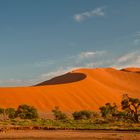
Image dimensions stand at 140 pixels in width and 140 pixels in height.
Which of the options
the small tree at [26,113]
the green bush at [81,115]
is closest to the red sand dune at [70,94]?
the small tree at [26,113]

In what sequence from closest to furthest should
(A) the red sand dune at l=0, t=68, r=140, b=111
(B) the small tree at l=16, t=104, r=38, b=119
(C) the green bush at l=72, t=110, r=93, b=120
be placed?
(B) the small tree at l=16, t=104, r=38, b=119 → (C) the green bush at l=72, t=110, r=93, b=120 → (A) the red sand dune at l=0, t=68, r=140, b=111

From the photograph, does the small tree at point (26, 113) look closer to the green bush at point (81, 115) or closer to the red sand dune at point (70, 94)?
the green bush at point (81, 115)

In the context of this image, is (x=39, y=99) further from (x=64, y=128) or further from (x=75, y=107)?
(x=64, y=128)

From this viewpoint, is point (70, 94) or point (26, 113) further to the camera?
point (70, 94)

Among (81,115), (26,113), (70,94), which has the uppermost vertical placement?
(70,94)

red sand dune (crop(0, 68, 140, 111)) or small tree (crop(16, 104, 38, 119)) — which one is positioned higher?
red sand dune (crop(0, 68, 140, 111))

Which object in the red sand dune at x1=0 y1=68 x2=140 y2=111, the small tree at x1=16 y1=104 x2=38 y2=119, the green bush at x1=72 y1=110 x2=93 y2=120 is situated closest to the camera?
the small tree at x1=16 y1=104 x2=38 y2=119

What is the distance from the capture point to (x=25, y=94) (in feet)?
226

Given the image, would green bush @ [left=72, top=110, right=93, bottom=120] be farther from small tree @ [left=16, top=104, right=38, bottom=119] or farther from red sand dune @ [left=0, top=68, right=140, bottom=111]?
red sand dune @ [left=0, top=68, right=140, bottom=111]

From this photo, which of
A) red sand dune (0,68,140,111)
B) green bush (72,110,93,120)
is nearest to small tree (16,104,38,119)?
green bush (72,110,93,120)

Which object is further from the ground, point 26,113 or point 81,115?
point 26,113

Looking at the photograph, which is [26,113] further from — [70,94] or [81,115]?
[70,94]

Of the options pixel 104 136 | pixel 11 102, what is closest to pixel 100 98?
pixel 11 102

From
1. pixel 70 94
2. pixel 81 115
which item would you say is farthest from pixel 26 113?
pixel 70 94
